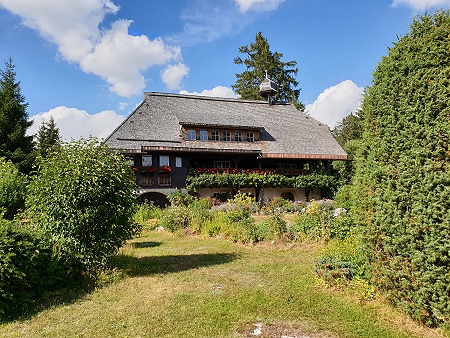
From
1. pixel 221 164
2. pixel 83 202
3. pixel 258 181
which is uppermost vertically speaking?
pixel 221 164

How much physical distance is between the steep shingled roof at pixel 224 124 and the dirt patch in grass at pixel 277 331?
56.9 feet

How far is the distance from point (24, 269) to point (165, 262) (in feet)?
11.7

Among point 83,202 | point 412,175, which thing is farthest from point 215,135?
point 412,175

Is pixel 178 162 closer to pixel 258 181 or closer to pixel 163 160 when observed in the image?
pixel 163 160

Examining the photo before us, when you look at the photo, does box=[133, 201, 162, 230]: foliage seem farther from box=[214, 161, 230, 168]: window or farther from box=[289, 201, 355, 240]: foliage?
box=[214, 161, 230, 168]: window

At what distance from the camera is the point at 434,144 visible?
154 inches

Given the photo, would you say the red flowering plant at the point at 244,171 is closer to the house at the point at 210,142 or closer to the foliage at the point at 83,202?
the house at the point at 210,142

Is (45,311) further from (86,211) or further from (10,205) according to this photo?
(10,205)

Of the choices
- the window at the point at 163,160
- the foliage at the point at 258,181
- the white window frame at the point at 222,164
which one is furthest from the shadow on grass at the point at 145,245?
the white window frame at the point at 222,164

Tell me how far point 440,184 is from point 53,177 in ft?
21.1

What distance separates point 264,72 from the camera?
3834cm

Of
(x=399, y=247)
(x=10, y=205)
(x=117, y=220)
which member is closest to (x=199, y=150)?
(x=10, y=205)

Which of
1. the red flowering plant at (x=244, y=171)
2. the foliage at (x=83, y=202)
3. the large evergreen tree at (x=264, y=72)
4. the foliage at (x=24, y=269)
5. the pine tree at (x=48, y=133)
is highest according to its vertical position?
the large evergreen tree at (x=264, y=72)

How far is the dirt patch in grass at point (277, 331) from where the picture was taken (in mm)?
3986
